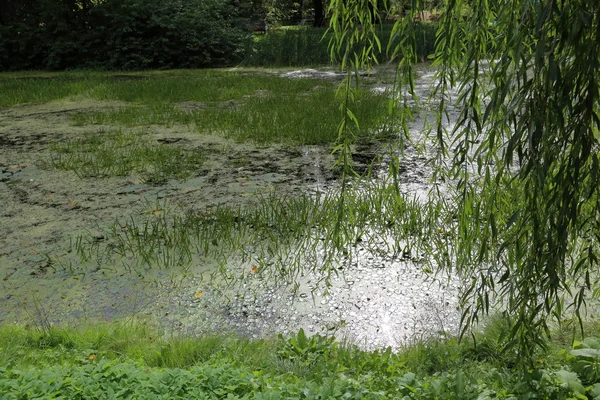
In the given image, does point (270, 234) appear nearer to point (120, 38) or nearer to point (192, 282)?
point (192, 282)

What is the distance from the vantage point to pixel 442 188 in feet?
14.9

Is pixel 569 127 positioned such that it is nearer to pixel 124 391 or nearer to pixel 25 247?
pixel 124 391

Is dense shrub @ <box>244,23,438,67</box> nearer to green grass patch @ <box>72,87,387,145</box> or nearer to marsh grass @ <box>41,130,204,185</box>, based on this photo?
green grass patch @ <box>72,87,387,145</box>

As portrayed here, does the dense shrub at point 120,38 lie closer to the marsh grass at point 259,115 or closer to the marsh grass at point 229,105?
the marsh grass at point 229,105

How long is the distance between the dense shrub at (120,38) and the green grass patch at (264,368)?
12.7 meters

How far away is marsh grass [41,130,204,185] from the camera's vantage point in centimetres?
511

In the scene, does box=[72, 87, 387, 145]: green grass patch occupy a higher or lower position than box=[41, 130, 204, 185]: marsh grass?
higher

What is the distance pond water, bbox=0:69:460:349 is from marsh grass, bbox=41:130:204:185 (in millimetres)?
155

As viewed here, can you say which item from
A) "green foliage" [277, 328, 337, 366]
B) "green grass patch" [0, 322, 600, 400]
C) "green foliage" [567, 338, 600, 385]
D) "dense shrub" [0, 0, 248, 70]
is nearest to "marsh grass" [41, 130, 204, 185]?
"green grass patch" [0, 322, 600, 400]

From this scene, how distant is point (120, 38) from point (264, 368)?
13678mm

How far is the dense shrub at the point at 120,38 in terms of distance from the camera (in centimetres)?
1465

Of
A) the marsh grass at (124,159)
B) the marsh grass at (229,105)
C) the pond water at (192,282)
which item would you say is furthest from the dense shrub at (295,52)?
the pond water at (192,282)

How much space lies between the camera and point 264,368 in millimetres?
2391

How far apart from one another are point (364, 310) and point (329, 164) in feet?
8.24
